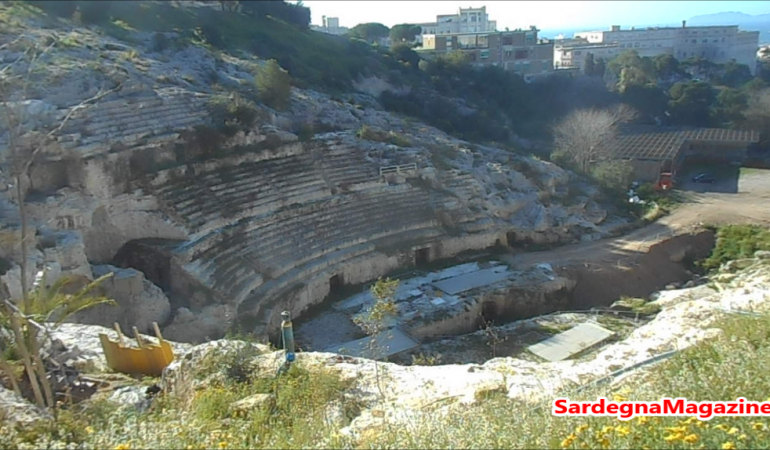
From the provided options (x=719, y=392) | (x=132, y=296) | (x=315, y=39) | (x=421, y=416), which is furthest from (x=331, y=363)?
(x=315, y=39)

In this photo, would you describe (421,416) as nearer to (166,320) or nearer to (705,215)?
(166,320)

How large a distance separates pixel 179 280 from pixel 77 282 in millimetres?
2165

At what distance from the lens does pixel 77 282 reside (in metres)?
11.9

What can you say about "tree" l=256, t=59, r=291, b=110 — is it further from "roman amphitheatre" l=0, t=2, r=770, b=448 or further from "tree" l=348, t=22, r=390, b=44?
"tree" l=348, t=22, r=390, b=44

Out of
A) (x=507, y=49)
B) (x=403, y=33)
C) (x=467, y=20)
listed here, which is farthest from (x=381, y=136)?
(x=467, y=20)

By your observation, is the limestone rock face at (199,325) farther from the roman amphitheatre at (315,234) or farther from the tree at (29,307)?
the tree at (29,307)

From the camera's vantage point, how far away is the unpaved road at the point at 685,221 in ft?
61.1

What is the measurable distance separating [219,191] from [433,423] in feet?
39.4

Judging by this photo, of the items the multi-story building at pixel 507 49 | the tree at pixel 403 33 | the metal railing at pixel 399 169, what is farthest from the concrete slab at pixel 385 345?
the tree at pixel 403 33

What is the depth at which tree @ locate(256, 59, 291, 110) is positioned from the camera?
72.0ft

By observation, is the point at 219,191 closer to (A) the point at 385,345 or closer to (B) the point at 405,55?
(A) the point at 385,345

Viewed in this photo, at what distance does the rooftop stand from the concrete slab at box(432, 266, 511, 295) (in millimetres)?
15296

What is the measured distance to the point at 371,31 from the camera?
5206 centimetres

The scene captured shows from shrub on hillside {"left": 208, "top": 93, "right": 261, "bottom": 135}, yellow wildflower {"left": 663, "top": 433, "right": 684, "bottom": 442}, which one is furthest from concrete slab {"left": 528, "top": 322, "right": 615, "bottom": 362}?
shrub on hillside {"left": 208, "top": 93, "right": 261, "bottom": 135}
